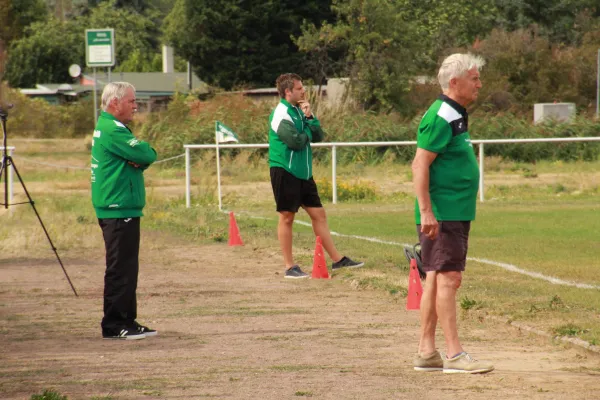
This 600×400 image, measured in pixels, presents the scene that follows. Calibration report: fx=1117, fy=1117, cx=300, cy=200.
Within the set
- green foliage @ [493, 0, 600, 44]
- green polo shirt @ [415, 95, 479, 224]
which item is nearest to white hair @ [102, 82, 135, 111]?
green polo shirt @ [415, 95, 479, 224]

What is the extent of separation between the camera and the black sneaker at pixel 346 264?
11.5 metres

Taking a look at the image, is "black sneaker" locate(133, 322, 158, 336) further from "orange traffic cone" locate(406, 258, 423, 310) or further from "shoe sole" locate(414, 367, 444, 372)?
"shoe sole" locate(414, 367, 444, 372)

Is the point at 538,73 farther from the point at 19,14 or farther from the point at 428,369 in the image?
the point at 19,14

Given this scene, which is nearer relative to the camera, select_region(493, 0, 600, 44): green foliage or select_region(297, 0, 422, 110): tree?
select_region(297, 0, 422, 110): tree

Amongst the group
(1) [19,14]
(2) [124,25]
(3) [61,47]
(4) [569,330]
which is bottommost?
(4) [569,330]

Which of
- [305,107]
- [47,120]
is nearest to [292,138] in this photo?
[305,107]

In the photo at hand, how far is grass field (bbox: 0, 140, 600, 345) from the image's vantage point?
30.1 feet

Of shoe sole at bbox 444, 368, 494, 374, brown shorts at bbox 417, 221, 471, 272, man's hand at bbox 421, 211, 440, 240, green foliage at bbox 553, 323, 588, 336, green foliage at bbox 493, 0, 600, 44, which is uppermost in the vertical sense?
green foliage at bbox 493, 0, 600, 44

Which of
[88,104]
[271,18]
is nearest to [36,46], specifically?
[88,104]

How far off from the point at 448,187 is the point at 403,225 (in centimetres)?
997

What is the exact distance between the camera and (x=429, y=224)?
641 centimetres

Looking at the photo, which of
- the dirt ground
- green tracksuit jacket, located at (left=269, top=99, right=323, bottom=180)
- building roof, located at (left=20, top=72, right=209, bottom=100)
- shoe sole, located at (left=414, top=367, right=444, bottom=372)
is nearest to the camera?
the dirt ground

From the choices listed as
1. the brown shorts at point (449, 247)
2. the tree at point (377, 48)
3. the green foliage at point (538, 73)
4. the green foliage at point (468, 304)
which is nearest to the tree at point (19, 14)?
the tree at point (377, 48)

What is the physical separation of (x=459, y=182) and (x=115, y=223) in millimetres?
2715
